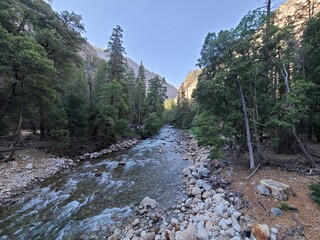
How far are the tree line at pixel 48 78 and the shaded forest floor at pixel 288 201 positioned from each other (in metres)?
10.7

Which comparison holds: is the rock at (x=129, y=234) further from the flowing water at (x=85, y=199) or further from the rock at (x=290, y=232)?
the rock at (x=290, y=232)

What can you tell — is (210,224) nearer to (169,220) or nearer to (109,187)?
(169,220)

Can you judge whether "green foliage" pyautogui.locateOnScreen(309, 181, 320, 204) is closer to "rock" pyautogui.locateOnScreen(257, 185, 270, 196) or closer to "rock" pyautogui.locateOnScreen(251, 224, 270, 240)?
"rock" pyautogui.locateOnScreen(257, 185, 270, 196)

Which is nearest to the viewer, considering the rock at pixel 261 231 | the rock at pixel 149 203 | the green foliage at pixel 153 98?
the rock at pixel 261 231

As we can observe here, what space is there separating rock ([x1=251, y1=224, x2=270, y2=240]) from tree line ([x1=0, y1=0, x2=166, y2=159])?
10697 millimetres

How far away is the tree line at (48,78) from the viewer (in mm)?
8216

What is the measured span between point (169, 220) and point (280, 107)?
20.3ft

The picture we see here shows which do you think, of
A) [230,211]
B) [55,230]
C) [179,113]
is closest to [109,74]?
[55,230]

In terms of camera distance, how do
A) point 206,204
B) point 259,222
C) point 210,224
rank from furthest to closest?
point 206,204
point 210,224
point 259,222

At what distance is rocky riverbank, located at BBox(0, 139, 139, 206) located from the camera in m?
6.91

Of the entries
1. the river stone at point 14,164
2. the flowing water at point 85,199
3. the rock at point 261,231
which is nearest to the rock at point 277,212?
the rock at point 261,231

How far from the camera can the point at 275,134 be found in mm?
8594

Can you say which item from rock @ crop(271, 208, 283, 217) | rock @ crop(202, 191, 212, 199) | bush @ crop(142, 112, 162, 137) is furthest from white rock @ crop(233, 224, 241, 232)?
bush @ crop(142, 112, 162, 137)

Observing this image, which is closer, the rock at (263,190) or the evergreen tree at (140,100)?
the rock at (263,190)
